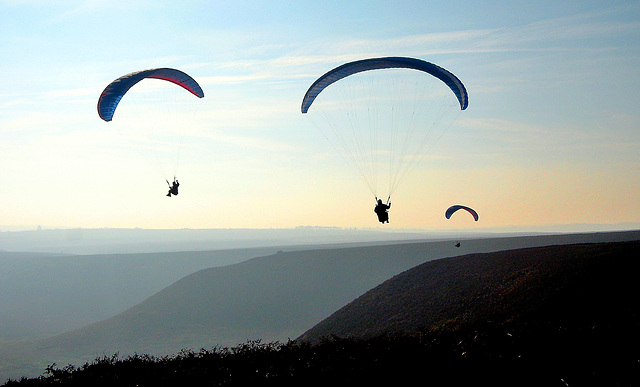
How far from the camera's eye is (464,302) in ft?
122

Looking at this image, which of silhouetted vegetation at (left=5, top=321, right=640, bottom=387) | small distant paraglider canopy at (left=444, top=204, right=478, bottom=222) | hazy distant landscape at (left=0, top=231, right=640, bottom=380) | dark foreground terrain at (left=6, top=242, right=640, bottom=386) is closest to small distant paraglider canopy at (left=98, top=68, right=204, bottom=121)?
dark foreground terrain at (left=6, top=242, right=640, bottom=386)

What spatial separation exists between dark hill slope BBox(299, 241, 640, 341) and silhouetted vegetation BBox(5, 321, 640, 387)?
7.82 metres

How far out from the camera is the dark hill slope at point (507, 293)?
97.6 feet

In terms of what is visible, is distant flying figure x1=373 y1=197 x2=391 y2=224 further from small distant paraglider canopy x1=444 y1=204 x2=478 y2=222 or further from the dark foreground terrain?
small distant paraglider canopy x1=444 y1=204 x2=478 y2=222

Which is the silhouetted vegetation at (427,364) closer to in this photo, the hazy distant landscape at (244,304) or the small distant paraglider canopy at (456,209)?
the small distant paraglider canopy at (456,209)

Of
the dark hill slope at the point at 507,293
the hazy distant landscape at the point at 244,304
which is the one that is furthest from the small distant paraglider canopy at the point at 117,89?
the hazy distant landscape at the point at 244,304

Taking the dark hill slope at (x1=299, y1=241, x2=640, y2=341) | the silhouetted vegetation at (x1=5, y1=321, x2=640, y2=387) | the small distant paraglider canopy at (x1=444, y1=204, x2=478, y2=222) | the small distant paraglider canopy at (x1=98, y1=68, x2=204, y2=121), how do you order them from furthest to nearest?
the small distant paraglider canopy at (x1=444, y1=204, x2=478, y2=222)
the dark hill slope at (x1=299, y1=241, x2=640, y2=341)
the small distant paraglider canopy at (x1=98, y1=68, x2=204, y2=121)
the silhouetted vegetation at (x1=5, y1=321, x2=640, y2=387)

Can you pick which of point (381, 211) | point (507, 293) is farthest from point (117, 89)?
point (507, 293)

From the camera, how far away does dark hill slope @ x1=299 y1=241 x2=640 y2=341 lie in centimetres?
2975

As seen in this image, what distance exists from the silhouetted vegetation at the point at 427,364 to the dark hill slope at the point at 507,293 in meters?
7.82

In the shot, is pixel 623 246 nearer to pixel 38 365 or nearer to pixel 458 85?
pixel 458 85

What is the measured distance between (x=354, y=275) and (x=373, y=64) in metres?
92.4

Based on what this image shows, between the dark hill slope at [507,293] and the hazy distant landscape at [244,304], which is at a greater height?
the dark hill slope at [507,293]

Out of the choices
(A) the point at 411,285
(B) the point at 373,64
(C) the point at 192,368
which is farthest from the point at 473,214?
(C) the point at 192,368
